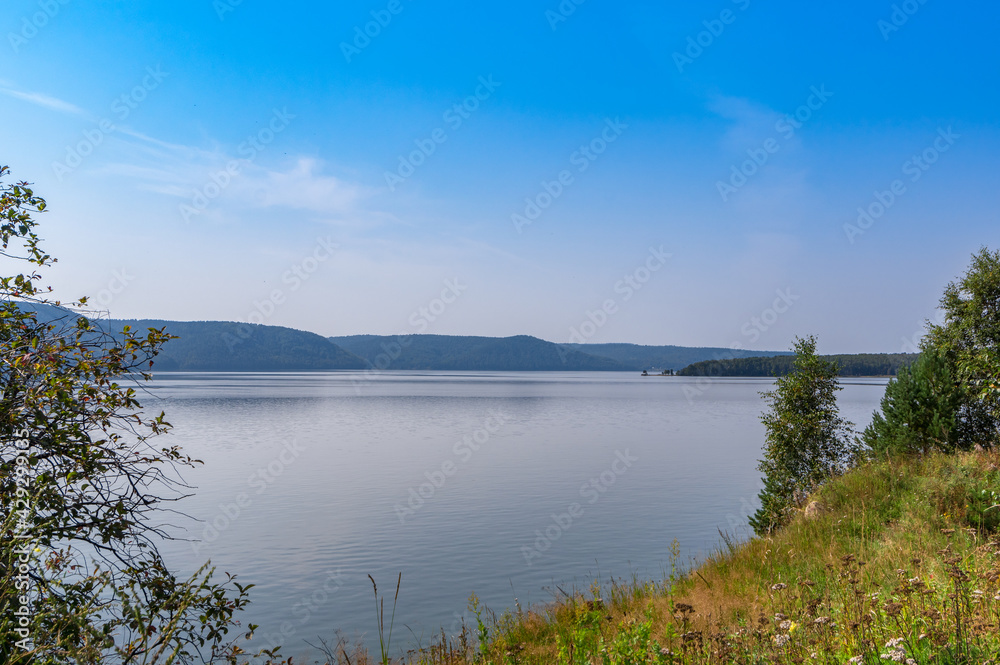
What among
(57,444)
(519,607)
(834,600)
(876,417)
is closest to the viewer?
(57,444)

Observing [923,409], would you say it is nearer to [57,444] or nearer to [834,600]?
[834,600]

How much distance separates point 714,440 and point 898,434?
25.4 meters

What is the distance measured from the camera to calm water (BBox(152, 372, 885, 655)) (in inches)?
634

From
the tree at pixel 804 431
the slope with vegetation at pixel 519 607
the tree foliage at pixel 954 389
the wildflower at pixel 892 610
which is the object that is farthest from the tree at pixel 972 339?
the wildflower at pixel 892 610

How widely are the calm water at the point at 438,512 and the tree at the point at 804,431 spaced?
270 centimetres

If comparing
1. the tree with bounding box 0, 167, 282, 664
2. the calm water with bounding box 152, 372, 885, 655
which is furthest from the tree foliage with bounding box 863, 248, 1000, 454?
the tree with bounding box 0, 167, 282, 664

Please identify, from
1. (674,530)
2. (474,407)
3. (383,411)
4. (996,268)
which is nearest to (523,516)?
(674,530)

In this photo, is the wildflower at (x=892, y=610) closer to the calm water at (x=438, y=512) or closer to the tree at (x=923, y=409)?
the calm water at (x=438, y=512)

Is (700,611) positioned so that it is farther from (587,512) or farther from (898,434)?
(898,434)

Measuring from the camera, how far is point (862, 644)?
507cm

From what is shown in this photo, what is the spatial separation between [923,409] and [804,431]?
16.1ft

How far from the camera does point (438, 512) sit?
24953 millimetres

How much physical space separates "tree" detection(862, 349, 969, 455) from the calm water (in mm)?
6814

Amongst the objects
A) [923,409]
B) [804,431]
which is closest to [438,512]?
[804,431]
